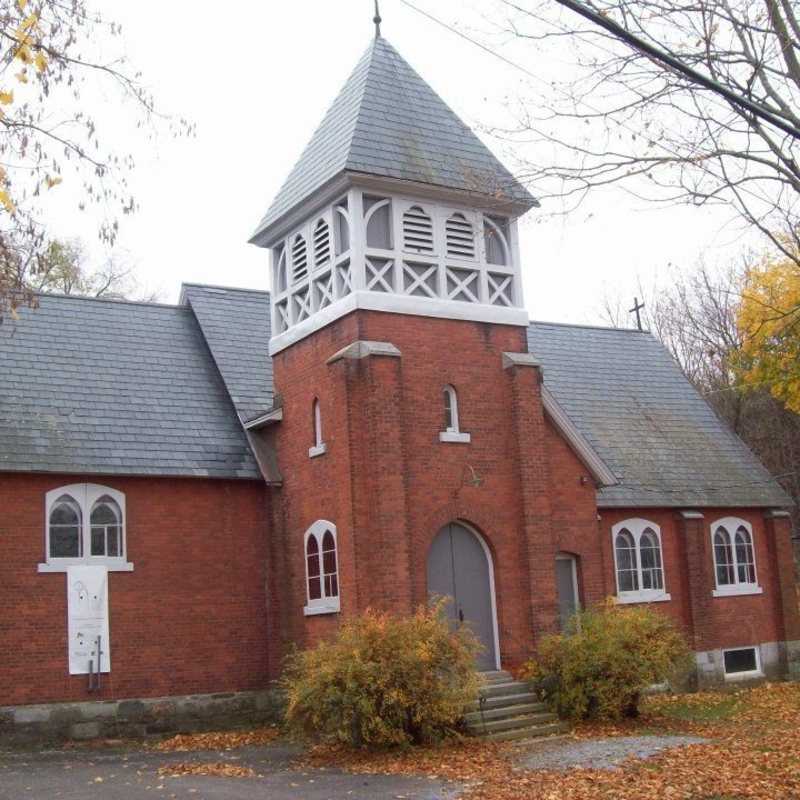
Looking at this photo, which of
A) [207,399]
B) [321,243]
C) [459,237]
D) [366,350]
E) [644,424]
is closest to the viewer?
[366,350]

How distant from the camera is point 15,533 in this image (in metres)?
18.6

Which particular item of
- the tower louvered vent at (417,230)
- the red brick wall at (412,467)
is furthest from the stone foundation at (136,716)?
the tower louvered vent at (417,230)

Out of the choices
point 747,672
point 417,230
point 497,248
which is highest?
point 417,230

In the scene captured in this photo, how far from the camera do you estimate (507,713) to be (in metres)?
17.2

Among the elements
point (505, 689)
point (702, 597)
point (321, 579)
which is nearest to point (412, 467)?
point (321, 579)

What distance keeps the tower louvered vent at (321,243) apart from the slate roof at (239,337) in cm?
355

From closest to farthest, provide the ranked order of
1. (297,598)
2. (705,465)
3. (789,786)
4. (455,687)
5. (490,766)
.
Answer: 1. (789,786)
2. (490,766)
3. (455,687)
4. (297,598)
5. (705,465)

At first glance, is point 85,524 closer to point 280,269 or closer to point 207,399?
point 207,399

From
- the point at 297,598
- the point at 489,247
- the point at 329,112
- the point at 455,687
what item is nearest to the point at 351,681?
the point at 455,687

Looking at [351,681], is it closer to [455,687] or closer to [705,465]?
[455,687]

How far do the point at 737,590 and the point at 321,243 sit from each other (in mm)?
13085

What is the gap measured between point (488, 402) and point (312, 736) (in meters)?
6.62

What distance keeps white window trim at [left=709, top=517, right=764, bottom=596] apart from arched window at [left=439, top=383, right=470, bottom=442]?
943 cm

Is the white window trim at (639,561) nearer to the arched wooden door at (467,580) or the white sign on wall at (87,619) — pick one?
the arched wooden door at (467,580)
